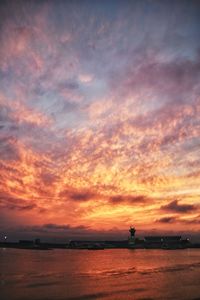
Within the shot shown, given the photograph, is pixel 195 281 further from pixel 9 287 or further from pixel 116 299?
pixel 9 287

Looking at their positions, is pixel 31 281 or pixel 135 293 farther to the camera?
pixel 31 281

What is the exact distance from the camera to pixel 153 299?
3456 cm

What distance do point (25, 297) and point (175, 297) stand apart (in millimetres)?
15819

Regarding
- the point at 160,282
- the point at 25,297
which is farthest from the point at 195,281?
the point at 25,297

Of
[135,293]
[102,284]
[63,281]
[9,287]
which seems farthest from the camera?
[63,281]

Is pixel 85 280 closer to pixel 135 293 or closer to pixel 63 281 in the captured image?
pixel 63 281

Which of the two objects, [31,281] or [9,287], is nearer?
[9,287]

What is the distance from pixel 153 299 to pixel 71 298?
840 cm

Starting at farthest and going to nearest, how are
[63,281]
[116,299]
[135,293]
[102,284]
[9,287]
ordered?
[63,281]
[102,284]
[9,287]
[135,293]
[116,299]

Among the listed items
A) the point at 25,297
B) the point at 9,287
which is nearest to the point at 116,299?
the point at 25,297

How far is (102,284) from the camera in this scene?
146 feet

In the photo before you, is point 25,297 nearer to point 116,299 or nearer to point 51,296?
point 51,296

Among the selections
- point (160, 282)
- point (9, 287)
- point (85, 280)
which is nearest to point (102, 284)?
point (85, 280)

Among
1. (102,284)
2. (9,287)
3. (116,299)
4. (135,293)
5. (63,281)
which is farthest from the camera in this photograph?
(63,281)
